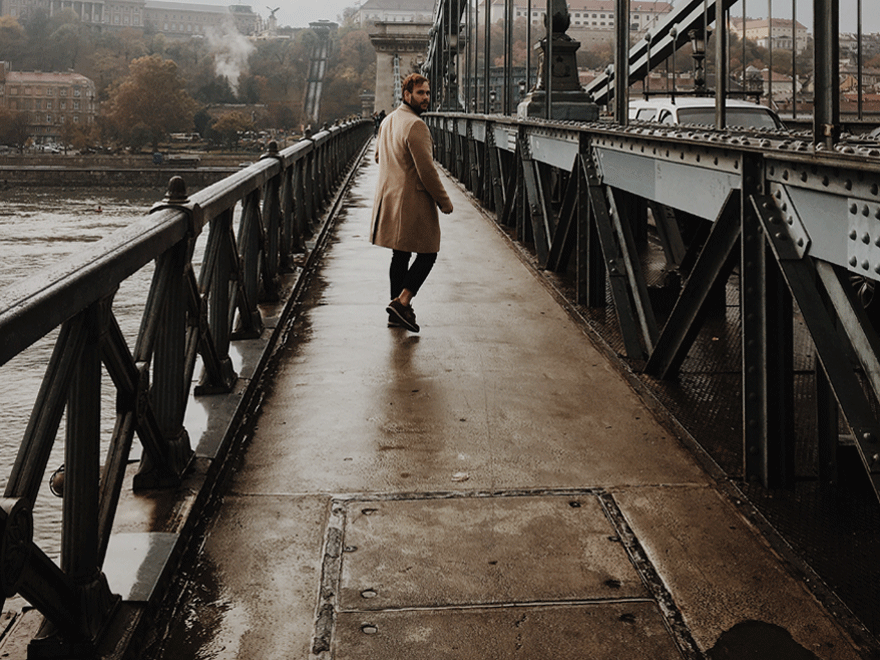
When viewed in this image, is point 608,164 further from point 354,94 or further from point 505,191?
point 354,94

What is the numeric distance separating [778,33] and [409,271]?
2674 mm

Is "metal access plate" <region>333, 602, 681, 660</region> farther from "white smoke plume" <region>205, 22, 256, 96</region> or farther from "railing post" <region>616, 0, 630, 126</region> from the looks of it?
"white smoke plume" <region>205, 22, 256, 96</region>

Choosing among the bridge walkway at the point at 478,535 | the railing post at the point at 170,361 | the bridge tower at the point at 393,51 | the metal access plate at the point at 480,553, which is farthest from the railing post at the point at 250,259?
the bridge tower at the point at 393,51

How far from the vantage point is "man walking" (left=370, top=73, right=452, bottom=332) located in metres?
6.02

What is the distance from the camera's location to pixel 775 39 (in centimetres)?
610

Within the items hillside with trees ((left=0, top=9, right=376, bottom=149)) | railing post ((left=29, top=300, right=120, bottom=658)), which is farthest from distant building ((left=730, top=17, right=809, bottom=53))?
hillside with trees ((left=0, top=9, right=376, bottom=149))

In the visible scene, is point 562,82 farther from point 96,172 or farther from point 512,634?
point 96,172

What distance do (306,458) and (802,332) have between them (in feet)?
11.5

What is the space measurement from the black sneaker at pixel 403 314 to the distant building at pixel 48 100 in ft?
404

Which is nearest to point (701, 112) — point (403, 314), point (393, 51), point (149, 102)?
point (403, 314)

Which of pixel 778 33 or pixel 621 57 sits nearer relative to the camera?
pixel 621 57

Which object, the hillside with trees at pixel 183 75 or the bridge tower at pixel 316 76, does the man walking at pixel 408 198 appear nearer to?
the hillside with trees at pixel 183 75

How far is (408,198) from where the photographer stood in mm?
6188

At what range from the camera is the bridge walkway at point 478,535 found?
248 cm
